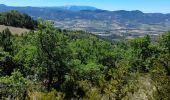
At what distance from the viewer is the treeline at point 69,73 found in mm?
35312

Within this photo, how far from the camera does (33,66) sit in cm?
7150

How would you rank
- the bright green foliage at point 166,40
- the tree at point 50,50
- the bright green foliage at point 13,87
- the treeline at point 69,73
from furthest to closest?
the bright green foliage at point 166,40 → the tree at point 50,50 → the bright green foliage at point 13,87 → the treeline at point 69,73

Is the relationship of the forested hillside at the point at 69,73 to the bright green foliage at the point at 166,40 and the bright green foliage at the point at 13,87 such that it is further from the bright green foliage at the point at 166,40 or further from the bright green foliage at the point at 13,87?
the bright green foliage at the point at 166,40

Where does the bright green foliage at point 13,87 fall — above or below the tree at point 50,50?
below

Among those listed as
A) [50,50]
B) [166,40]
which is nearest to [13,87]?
[50,50]

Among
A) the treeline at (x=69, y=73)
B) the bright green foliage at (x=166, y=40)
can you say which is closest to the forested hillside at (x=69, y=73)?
the treeline at (x=69, y=73)

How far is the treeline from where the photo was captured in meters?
35.3

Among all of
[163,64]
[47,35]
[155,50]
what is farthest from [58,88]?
[155,50]

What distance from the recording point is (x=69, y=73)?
7162 centimetres

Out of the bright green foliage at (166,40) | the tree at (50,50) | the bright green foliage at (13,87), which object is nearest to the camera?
the bright green foliage at (13,87)

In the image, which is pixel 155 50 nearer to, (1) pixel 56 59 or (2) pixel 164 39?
(2) pixel 164 39

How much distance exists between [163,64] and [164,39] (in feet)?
260

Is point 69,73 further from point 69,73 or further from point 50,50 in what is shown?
point 50,50

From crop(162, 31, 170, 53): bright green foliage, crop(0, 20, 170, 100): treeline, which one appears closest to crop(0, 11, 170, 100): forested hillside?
crop(0, 20, 170, 100): treeline
